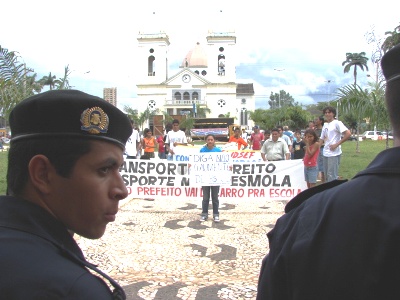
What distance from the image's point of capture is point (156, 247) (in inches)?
238

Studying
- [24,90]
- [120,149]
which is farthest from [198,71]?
[120,149]

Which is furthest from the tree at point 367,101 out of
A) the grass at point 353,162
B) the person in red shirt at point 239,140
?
the person in red shirt at point 239,140

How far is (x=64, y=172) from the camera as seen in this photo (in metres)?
1.19

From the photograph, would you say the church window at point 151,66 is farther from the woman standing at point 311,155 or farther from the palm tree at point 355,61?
the woman standing at point 311,155

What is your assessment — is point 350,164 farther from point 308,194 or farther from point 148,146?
point 308,194

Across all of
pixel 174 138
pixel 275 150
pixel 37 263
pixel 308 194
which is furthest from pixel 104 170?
pixel 174 138

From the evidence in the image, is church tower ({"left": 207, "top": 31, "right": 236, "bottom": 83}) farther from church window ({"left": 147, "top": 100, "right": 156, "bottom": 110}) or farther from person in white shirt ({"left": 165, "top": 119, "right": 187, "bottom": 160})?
person in white shirt ({"left": 165, "top": 119, "right": 187, "bottom": 160})

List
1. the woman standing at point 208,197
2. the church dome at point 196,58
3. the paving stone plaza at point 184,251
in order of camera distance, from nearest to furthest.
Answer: the paving stone plaza at point 184,251 < the woman standing at point 208,197 < the church dome at point 196,58

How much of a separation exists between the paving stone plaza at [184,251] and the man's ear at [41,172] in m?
3.26

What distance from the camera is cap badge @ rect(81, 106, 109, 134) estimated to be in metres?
1.21

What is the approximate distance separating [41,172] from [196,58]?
97389 mm

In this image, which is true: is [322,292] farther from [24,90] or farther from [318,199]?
[24,90]

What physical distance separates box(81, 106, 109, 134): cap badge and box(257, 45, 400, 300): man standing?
1.93 feet

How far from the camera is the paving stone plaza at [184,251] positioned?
4.47 metres
